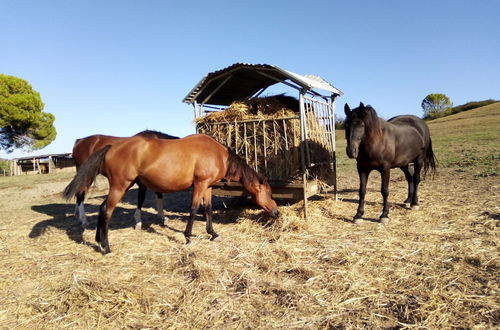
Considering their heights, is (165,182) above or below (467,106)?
below

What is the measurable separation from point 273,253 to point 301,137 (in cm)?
266

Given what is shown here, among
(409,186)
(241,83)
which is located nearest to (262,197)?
(241,83)

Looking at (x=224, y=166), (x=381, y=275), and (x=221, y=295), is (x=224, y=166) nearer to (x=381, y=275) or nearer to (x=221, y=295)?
(x=221, y=295)

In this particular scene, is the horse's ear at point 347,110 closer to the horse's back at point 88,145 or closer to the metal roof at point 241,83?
the metal roof at point 241,83

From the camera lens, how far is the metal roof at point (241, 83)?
612 cm

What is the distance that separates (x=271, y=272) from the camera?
367cm

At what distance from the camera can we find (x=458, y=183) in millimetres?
8312

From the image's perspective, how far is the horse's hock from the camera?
610cm

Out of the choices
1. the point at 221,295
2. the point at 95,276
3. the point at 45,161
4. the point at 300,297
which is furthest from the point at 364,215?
the point at 45,161

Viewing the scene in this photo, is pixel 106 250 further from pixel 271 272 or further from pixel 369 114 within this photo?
pixel 369 114

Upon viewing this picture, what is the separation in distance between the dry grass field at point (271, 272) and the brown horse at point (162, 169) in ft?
2.40

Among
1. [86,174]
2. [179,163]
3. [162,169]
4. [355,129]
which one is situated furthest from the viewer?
[355,129]

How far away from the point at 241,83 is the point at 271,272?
538 cm

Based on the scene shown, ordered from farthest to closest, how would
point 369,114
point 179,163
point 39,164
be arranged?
1. point 39,164
2. point 369,114
3. point 179,163
